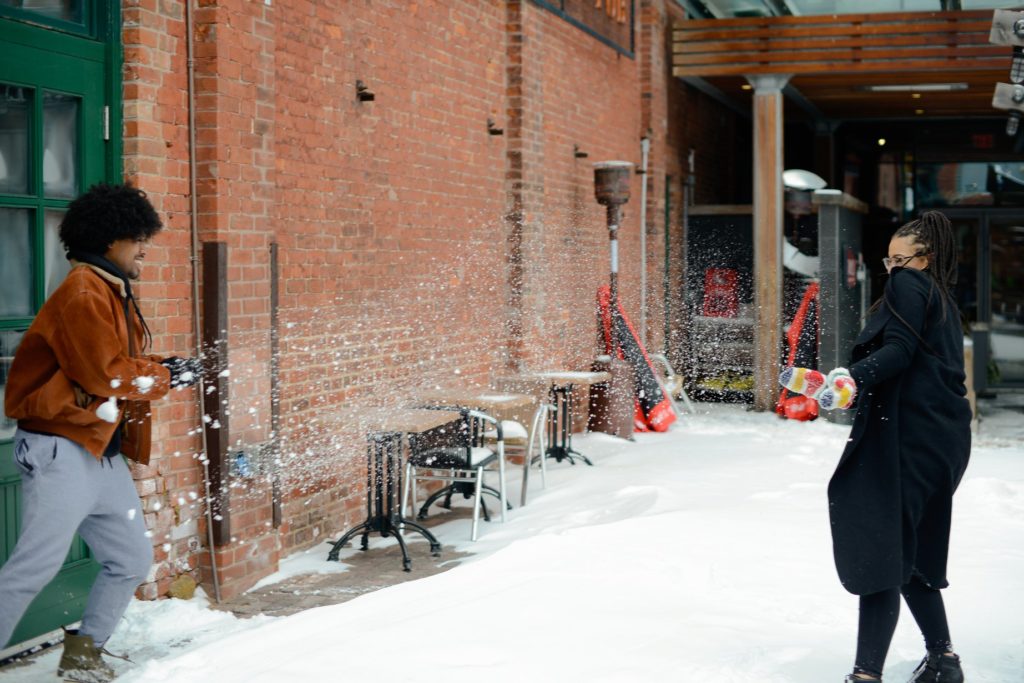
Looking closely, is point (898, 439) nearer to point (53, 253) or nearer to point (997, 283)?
point (53, 253)

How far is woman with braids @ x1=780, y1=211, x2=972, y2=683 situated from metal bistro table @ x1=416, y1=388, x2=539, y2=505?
339 centimetres

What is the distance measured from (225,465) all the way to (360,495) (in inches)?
65.0

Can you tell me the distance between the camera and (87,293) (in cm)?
387

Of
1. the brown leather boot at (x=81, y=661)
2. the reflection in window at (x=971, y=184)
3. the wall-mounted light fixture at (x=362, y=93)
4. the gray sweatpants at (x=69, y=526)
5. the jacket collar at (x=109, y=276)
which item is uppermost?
the reflection in window at (x=971, y=184)

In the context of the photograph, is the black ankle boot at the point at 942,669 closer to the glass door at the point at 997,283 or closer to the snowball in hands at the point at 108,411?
the snowball in hands at the point at 108,411

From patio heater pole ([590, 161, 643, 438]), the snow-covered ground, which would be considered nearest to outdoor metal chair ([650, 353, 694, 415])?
patio heater pole ([590, 161, 643, 438])

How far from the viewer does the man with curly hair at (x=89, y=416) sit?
3840 millimetres

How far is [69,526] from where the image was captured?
3.90 m

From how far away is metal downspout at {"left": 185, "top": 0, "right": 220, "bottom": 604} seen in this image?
213 inches

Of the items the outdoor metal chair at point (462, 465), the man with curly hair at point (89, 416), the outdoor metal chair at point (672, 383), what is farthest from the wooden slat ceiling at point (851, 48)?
the man with curly hair at point (89, 416)

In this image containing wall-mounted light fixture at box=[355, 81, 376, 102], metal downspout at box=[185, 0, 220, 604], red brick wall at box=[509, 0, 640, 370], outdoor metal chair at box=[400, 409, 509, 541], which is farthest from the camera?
red brick wall at box=[509, 0, 640, 370]

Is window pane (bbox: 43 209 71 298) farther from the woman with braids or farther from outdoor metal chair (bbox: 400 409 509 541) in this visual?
the woman with braids

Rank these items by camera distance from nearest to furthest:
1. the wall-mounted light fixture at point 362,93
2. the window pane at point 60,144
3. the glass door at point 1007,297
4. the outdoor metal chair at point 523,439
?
1. the window pane at point 60,144
2. the wall-mounted light fixture at point 362,93
3. the outdoor metal chair at point 523,439
4. the glass door at point 1007,297

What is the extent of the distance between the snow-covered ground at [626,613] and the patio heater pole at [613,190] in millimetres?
3635
